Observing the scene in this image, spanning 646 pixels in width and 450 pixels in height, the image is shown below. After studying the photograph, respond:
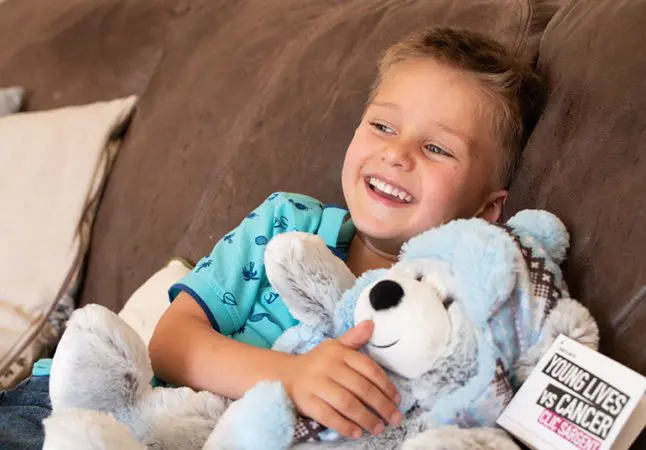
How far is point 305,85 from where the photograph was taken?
124 centimetres

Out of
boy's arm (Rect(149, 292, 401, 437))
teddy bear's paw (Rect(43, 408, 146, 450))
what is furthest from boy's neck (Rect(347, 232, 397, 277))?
teddy bear's paw (Rect(43, 408, 146, 450))

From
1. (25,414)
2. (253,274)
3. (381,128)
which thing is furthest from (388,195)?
(25,414)

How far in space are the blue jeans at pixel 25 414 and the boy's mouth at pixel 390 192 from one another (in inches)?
20.5

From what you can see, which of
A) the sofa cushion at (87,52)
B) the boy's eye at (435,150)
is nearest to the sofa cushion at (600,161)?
the boy's eye at (435,150)

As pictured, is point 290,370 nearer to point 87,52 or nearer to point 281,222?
point 281,222

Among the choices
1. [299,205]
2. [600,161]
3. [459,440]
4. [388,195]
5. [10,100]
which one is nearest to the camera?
[459,440]

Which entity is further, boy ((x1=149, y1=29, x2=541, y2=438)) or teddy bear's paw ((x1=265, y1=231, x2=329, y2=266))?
boy ((x1=149, y1=29, x2=541, y2=438))

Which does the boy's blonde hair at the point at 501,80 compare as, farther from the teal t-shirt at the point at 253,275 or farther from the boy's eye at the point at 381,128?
the teal t-shirt at the point at 253,275

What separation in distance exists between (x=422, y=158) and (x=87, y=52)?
110 centimetres

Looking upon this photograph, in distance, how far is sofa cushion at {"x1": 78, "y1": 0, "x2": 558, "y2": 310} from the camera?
1165 millimetres

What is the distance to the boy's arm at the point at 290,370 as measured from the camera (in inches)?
26.1

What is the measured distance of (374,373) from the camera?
0.67 meters

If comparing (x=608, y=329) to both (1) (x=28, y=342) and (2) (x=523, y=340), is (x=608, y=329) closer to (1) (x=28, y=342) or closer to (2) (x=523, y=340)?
(2) (x=523, y=340)

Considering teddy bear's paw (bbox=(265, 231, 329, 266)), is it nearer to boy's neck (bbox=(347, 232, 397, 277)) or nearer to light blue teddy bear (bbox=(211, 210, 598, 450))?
light blue teddy bear (bbox=(211, 210, 598, 450))
